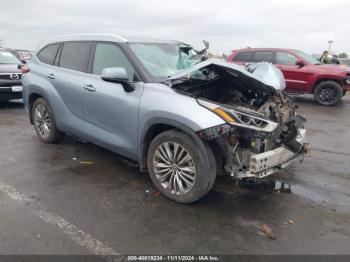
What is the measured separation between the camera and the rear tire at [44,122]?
18.2 feet

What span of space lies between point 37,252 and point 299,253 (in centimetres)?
223

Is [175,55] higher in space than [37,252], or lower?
higher

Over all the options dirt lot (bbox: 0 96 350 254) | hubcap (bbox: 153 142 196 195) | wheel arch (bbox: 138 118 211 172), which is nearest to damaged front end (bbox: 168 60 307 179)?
wheel arch (bbox: 138 118 211 172)

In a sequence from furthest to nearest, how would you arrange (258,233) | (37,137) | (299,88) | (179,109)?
(299,88) → (37,137) → (179,109) → (258,233)

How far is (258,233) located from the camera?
3.19 metres

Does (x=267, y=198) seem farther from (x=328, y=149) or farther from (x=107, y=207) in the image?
(x=328, y=149)

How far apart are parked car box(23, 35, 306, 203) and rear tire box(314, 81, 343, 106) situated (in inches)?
272

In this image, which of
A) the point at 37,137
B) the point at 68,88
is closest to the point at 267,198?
the point at 68,88

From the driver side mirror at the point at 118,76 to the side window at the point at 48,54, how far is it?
2089mm

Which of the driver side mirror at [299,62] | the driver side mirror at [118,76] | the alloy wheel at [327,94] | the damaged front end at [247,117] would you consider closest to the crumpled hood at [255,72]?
the damaged front end at [247,117]

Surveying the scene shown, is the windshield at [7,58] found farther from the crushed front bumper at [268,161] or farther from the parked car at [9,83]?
the crushed front bumper at [268,161]

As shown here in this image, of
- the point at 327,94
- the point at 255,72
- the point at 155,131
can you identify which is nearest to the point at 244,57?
the point at 327,94

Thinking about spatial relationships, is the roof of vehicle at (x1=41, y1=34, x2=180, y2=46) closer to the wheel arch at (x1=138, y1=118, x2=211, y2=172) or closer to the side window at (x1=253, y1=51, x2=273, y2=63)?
the wheel arch at (x1=138, y1=118, x2=211, y2=172)

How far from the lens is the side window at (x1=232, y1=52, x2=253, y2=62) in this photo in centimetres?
1168
